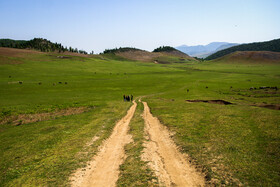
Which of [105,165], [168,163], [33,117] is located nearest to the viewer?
[168,163]

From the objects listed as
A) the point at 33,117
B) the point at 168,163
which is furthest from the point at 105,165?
the point at 33,117

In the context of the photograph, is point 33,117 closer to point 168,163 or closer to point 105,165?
point 105,165

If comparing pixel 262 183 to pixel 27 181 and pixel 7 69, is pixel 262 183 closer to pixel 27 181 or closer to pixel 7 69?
pixel 27 181

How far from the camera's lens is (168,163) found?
15.5m

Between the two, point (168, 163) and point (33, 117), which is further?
point (33, 117)

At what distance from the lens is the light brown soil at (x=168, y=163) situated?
506 inches

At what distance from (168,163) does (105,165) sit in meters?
6.26

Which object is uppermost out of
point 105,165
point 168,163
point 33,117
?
point 168,163

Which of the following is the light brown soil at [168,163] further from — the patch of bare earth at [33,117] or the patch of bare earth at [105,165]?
the patch of bare earth at [33,117]

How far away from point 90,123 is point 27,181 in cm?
1552

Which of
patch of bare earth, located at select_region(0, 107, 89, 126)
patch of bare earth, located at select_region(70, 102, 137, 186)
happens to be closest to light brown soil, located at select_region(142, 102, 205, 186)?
patch of bare earth, located at select_region(70, 102, 137, 186)

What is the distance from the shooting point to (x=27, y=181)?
13266 millimetres

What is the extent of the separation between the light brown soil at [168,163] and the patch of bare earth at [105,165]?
3048 millimetres

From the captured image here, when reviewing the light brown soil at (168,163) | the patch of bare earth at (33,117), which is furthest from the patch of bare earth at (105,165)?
the patch of bare earth at (33,117)
